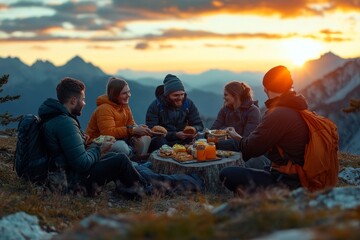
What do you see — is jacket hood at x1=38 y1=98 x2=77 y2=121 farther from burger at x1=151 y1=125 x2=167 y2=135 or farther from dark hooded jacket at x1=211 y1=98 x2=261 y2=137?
dark hooded jacket at x1=211 y1=98 x2=261 y2=137

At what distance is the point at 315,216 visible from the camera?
16.6 ft

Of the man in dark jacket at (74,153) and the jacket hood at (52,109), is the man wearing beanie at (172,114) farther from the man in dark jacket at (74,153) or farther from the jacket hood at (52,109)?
the jacket hood at (52,109)

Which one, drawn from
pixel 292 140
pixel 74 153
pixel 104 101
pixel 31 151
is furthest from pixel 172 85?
pixel 292 140

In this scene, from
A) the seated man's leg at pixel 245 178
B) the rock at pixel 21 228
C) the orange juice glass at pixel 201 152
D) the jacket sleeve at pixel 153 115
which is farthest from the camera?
the jacket sleeve at pixel 153 115

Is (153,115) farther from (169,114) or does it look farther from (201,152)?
(201,152)

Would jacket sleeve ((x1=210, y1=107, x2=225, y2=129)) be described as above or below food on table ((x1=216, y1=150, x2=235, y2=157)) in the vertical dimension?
above

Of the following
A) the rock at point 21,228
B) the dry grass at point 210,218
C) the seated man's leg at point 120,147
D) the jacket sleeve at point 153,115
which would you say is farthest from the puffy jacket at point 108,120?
the rock at point 21,228

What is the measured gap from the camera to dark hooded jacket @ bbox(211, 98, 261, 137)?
14.0 m

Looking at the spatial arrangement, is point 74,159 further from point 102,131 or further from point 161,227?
point 161,227

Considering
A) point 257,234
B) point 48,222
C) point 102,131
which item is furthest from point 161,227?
point 102,131

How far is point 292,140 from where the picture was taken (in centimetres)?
912

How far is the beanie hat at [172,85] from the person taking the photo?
15.0 m

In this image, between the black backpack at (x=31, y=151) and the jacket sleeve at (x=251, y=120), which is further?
the jacket sleeve at (x=251, y=120)

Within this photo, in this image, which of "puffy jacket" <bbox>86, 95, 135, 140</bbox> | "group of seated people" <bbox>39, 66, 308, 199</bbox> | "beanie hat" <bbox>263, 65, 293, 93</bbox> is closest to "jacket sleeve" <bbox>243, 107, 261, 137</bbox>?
"group of seated people" <bbox>39, 66, 308, 199</bbox>
